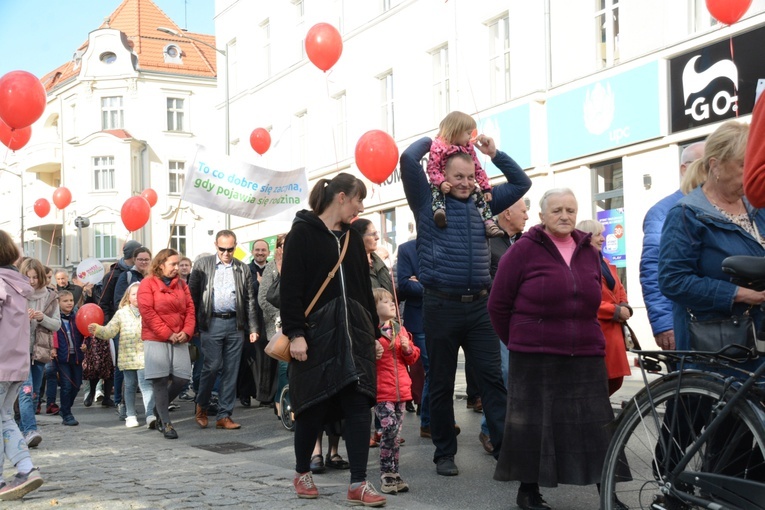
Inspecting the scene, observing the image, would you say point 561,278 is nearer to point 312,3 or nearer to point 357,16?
point 357,16

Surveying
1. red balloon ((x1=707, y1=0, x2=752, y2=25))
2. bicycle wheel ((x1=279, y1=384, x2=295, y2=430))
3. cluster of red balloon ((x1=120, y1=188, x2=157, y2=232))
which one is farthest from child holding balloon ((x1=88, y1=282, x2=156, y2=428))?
cluster of red balloon ((x1=120, y1=188, x2=157, y2=232))

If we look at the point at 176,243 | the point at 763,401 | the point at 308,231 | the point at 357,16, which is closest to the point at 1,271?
the point at 308,231

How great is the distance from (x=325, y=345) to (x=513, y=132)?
51.2 feet

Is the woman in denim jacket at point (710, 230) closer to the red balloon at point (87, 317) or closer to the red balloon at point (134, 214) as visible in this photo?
the red balloon at point (87, 317)

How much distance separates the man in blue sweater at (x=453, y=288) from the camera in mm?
6785

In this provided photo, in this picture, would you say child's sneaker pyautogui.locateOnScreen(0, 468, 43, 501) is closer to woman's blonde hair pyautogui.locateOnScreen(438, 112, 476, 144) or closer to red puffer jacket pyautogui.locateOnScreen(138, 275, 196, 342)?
woman's blonde hair pyautogui.locateOnScreen(438, 112, 476, 144)

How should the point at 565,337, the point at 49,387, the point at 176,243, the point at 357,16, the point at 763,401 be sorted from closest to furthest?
the point at 763,401, the point at 565,337, the point at 49,387, the point at 357,16, the point at 176,243

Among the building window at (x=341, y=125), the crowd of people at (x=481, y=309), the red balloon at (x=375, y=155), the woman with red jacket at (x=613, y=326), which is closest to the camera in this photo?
the crowd of people at (x=481, y=309)

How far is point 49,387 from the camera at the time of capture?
13.2m

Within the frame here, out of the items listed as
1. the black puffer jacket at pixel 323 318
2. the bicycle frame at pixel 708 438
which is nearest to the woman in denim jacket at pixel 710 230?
the bicycle frame at pixel 708 438

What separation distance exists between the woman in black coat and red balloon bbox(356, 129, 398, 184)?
9.36 m

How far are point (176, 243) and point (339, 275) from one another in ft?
176

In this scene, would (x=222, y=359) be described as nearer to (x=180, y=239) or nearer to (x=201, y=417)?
(x=201, y=417)

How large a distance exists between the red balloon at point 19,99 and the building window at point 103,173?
150 ft
